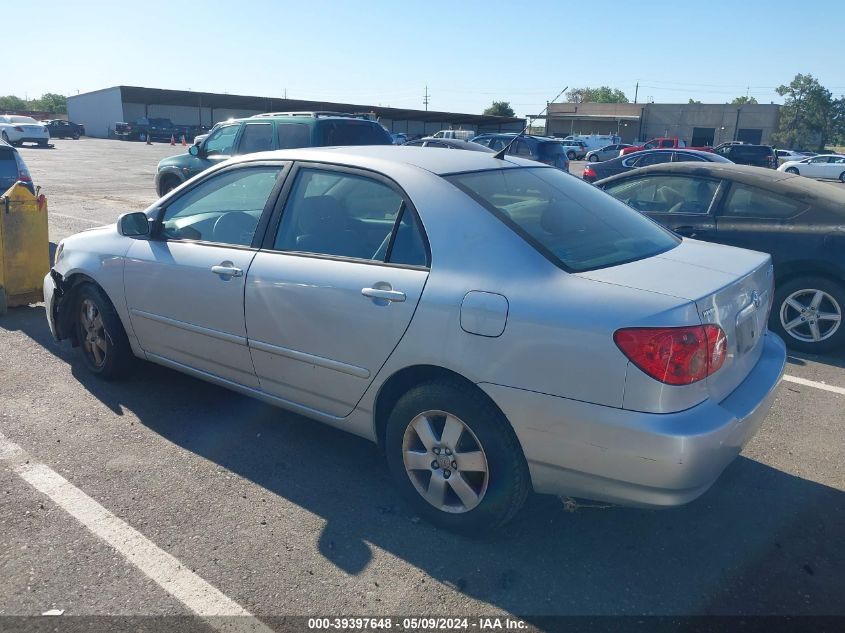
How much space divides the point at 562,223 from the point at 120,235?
2.84 meters

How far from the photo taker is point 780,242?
19.5 ft

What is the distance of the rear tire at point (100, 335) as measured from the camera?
458 centimetres

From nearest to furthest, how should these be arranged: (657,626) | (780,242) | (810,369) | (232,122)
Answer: (657,626) < (810,369) < (780,242) < (232,122)

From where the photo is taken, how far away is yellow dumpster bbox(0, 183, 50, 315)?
6.47 m

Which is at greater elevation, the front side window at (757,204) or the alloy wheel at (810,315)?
the front side window at (757,204)

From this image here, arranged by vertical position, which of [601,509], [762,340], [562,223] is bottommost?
[601,509]

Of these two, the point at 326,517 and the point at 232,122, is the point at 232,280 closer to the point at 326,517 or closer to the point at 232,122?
the point at 326,517

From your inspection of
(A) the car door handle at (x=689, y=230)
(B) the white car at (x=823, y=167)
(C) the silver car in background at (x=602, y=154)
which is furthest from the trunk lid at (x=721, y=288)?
(C) the silver car in background at (x=602, y=154)

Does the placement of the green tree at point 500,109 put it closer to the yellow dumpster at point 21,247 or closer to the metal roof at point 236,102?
the metal roof at point 236,102

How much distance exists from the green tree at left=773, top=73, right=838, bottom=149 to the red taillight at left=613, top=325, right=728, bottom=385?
282ft

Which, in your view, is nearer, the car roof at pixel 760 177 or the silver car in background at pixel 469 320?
the silver car in background at pixel 469 320

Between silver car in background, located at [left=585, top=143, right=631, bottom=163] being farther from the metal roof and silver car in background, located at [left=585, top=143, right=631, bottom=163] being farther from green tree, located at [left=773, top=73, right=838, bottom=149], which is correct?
green tree, located at [left=773, top=73, right=838, bottom=149]

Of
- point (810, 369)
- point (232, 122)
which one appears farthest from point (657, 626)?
point (232, 122)

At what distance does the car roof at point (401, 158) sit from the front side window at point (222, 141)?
27.8ft
